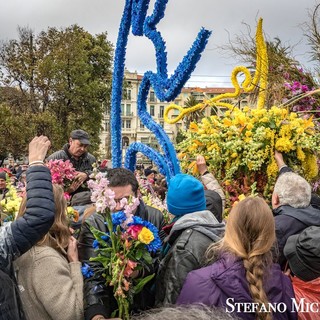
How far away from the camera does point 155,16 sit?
5949 millimetres

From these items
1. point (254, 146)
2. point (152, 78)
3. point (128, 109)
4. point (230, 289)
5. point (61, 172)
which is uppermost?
point (128, 109)

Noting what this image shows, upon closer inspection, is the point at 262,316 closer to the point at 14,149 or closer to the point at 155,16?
the point at 155,16

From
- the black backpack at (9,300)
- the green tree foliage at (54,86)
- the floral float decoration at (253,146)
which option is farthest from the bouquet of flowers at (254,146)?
the green tree foliage at (54,86)

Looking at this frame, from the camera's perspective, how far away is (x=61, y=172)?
410 cm

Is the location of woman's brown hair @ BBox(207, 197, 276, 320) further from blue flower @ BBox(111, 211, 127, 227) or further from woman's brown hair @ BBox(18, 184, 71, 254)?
woman's brown hair @ BBox(18, 184, 71, 254)

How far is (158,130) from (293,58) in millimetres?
1949

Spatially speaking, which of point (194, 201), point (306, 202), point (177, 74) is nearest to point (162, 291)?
point (194, 201)

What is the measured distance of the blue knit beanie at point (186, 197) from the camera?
2.54 metres

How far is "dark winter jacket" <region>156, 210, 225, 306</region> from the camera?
7.15ft

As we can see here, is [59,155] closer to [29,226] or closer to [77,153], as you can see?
[77,153]

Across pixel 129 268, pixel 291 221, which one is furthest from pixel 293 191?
pixel 129 268

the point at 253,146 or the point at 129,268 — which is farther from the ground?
the point at 253,146

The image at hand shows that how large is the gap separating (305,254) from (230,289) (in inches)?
23.0

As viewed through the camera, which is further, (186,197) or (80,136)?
(80,136)
